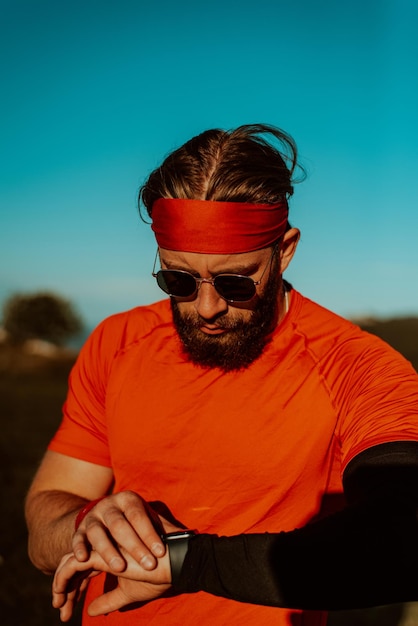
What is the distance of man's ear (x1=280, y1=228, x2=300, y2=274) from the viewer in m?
2.67

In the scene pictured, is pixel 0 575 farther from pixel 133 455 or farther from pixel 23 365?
pixel 23 365

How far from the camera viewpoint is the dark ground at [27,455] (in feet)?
18.0

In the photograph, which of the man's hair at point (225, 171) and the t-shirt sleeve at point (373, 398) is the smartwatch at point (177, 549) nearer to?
the t-shirt sleeve at point (373, 398)

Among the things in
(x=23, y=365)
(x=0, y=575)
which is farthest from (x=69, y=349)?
(x=0, y=575)

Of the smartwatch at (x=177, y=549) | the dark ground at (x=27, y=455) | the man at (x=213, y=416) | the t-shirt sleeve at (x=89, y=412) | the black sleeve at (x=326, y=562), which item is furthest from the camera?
the dark ground at (x=27, y=455)

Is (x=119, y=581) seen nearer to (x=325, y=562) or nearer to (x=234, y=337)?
(x=325, y=562)

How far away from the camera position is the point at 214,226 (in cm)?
233

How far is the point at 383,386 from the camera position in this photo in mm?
2037

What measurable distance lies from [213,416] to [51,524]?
2.47 ft

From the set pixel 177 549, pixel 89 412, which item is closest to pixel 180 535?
pixel 177 549

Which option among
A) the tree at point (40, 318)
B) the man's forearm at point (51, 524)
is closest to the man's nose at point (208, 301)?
the man's forearm at point (51, 524)

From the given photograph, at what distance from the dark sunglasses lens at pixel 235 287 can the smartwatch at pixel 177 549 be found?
0.96m

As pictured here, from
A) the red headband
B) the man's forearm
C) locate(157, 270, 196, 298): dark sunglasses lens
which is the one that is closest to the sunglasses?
locate(157, 270, 196, 298): dark sunglasses lens

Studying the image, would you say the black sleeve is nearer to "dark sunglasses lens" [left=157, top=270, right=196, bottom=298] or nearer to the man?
the man
